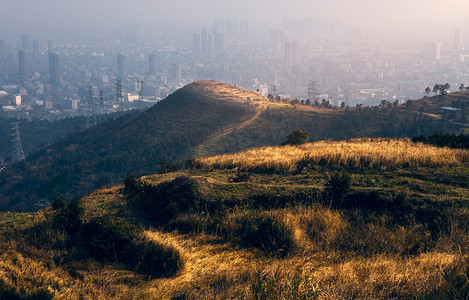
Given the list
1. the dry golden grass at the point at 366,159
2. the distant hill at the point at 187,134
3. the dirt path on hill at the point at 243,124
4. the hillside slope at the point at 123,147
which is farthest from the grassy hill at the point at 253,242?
the dirt path on hill at the point at 243,124

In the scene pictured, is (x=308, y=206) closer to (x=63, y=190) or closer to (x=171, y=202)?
(x=171, y=202)

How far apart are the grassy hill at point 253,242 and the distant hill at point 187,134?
33.1m

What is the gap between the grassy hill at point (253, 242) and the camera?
5.80 m

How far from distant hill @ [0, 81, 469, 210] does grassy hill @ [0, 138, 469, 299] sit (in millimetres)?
33085

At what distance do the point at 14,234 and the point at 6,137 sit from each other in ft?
360

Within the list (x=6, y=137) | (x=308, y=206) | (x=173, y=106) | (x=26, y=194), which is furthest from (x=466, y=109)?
(x=6, y=137)

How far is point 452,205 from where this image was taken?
8.29 meters

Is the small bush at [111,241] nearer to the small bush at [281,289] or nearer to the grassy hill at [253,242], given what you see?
the grassy hill at [253,242]

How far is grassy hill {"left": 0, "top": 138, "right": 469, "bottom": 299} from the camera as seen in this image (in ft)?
19.0

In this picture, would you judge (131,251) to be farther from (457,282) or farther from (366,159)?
(366,159)

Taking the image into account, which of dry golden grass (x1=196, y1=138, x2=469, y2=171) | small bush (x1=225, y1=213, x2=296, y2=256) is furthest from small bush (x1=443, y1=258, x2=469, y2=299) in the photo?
dry golden grass (x1=196, y1=138, x2=469, y2=171)

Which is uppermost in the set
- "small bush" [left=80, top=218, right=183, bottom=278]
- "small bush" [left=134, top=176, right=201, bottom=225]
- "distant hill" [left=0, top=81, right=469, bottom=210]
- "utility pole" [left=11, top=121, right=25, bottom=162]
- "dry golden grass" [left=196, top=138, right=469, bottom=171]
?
"dry golden grass" [left=196, top=138, right=469, bottom=171]

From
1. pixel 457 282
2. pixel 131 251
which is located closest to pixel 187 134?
pixel 131 251

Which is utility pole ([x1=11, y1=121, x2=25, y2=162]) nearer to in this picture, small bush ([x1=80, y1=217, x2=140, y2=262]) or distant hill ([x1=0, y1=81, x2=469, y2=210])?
distant hill ([x1=0, y1=81, x2=469, y2=210])
